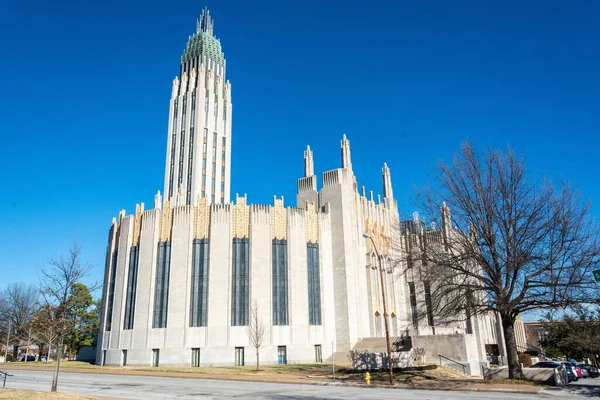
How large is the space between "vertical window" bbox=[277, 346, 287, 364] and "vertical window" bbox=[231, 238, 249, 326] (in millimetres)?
4294

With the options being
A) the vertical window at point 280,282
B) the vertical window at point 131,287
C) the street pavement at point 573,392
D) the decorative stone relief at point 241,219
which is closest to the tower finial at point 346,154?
the vertical window at point 280,282

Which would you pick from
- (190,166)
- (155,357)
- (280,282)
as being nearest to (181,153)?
(190,166)

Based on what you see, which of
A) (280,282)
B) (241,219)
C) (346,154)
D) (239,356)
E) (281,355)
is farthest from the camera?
(346,154)

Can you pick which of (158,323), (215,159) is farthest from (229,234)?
(215,159)

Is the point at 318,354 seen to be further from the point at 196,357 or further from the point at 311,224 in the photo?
the point at 311,224

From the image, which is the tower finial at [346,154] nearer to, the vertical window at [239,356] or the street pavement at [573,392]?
the vertical window at [239,356]

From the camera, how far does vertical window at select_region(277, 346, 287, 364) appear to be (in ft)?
140

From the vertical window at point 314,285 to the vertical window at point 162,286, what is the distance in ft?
47.2

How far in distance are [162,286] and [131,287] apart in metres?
3.78

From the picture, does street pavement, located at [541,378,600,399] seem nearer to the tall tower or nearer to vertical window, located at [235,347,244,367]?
vertical window, located at [235,347,244,367]

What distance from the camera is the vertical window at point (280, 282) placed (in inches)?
1734

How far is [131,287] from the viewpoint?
44.8 meters

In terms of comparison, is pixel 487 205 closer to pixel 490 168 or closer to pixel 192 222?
pixel 490 168

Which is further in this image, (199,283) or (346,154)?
(346,154)
